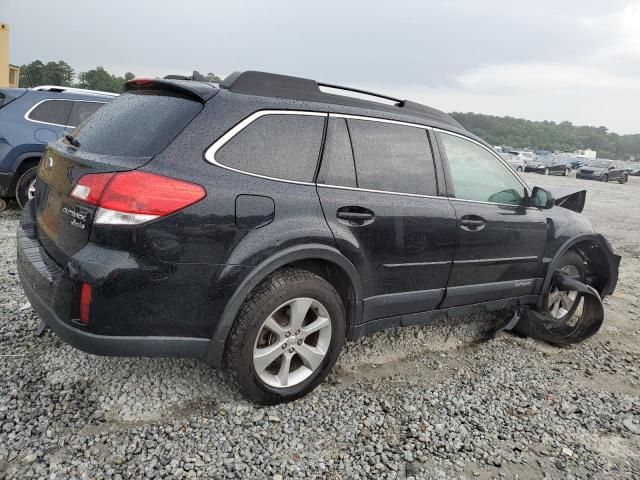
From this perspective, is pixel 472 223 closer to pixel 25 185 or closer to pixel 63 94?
pixel 25 185

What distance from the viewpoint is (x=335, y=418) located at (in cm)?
268

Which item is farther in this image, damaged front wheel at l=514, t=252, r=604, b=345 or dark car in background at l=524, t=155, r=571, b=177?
dark car in background at l=524, t=155, r=571, b=177

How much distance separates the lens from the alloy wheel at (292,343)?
8.58 feet

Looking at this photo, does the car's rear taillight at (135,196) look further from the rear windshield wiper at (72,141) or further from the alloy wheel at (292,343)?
the alloy wheel at (292,343)

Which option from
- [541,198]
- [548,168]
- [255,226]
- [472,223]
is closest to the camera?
[255,226]

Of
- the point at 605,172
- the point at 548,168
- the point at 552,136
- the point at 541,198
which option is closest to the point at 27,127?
the point at 541,198

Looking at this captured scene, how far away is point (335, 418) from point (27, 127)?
6.03 meters

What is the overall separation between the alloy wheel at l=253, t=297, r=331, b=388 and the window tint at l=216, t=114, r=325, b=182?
0.70m

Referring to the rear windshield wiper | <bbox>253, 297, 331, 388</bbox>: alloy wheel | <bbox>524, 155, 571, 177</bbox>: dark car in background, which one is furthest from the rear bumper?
<bbox>524, 155, 571, 177</bbox>: dark car in background

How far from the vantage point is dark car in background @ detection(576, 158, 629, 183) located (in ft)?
105

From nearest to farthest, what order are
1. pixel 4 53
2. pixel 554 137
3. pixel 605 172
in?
1. pixel 4 53
2. pixel 605 172
3. pixel 554 137

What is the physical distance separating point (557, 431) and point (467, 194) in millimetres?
1581

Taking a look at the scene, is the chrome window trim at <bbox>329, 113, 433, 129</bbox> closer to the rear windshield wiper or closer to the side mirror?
the side mirror

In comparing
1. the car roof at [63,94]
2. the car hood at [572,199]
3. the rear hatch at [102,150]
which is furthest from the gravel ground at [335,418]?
the car roof at [63,94]
